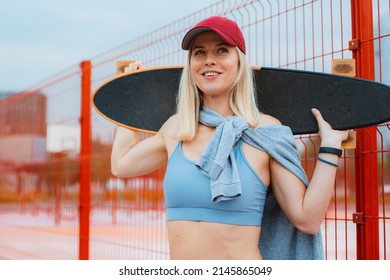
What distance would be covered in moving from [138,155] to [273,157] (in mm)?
541

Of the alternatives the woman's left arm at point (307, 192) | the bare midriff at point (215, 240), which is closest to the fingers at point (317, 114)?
the woman's left arm at point (307, 192)

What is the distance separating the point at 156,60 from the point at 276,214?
2.53 m

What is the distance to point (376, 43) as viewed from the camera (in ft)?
9.25

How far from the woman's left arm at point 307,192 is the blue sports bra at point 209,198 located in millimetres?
71

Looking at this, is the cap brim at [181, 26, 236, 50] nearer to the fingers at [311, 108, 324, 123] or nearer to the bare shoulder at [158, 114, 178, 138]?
the bare shoulder at [158, 114, 178, 138]

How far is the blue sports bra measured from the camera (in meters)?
2.00

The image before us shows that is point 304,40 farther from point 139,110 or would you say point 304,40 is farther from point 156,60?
point 156,60

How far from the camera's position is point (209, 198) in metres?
1.99

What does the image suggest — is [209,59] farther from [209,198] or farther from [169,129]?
[209,198]

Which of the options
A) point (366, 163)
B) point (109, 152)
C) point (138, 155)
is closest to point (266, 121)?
point (138, 155)

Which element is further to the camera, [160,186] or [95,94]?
[160,186]

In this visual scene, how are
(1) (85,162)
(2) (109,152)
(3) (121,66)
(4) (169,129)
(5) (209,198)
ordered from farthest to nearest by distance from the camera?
(1) (85,162) → (2) (109,152) → (3) (121,66) → (4) (169,129) → (5) (209,198)
